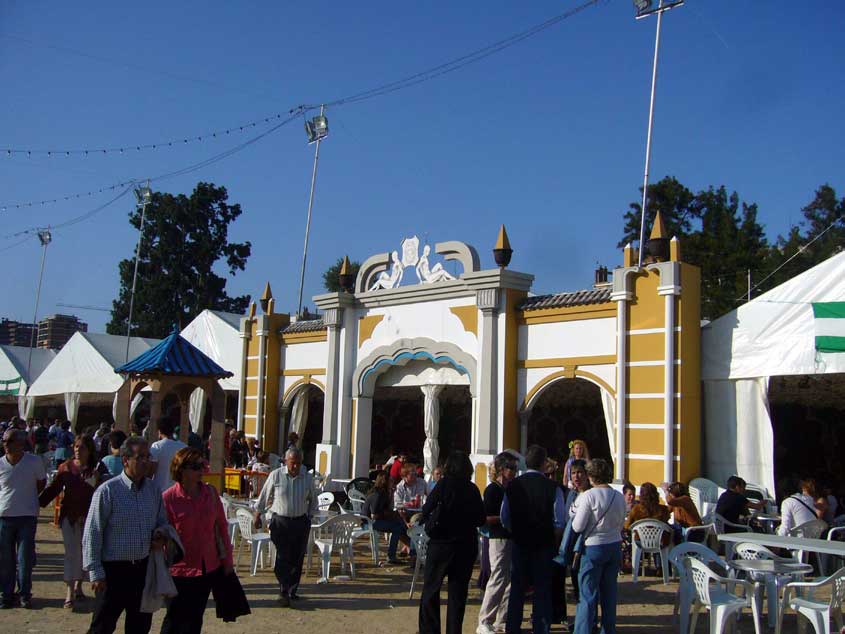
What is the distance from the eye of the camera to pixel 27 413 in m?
27.1

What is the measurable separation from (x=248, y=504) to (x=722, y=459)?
6805 millimetres

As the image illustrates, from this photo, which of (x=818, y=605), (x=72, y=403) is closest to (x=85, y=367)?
(x=72, y=403)

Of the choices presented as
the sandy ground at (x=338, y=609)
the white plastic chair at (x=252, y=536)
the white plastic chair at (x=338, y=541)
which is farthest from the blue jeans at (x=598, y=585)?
the white plastic chair at (x=252, y=536)

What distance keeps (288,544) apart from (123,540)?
2.95 meters

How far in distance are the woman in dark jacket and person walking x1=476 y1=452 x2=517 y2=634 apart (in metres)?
0.35

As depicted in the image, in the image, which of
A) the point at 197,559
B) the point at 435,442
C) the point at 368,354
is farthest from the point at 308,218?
the point at 197,559

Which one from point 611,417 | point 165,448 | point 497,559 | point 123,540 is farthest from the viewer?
point 611,417

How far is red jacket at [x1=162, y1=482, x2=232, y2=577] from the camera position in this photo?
494cm

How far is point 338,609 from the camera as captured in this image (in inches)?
301

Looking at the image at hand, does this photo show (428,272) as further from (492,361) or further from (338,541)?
(338,541)

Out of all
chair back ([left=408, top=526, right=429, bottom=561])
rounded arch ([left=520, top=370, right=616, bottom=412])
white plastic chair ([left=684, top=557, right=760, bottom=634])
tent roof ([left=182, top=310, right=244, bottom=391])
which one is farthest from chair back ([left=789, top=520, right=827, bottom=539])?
tent roof ([left=182, top=310, right=244, bottom=391])

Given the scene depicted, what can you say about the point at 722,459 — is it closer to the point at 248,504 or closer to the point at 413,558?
the point at 413,558

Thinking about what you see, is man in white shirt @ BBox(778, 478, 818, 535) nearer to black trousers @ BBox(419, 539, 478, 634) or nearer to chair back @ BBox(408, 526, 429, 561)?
chair back @ BBox(408, 526, 429, 561)

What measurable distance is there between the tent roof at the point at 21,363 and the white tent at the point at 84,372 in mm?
3179
